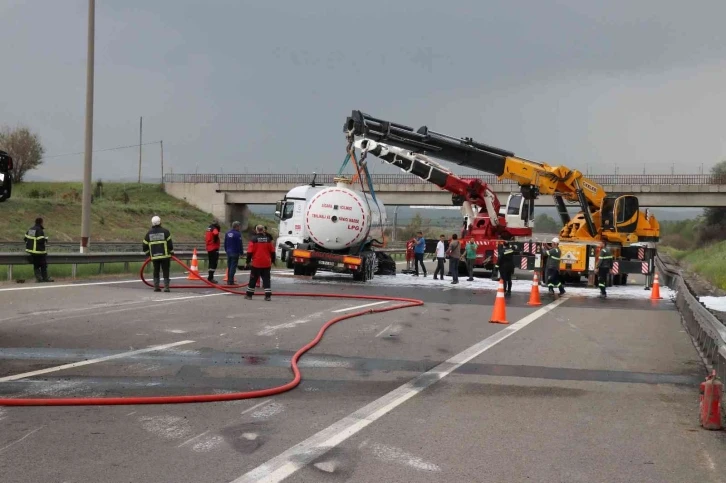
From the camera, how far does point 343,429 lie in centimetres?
641

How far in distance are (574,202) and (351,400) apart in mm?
21590

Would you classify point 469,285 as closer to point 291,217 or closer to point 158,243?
point 291,217

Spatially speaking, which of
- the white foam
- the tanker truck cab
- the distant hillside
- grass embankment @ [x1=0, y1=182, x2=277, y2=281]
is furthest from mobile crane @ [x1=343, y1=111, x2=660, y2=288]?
the distant hillside

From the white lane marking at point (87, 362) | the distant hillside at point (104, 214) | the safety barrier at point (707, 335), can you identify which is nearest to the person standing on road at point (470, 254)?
the safety barrier at point (707, 335)

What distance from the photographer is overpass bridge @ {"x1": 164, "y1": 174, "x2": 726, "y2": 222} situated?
54969 millimetres

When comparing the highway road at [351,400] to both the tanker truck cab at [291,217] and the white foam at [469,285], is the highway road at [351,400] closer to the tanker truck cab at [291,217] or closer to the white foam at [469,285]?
the white foam at [469,285]

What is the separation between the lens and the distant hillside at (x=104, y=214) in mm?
48062

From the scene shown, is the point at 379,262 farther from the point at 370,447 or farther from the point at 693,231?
the point at 693,231

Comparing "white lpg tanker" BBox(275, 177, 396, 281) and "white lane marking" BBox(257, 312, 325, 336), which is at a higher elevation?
"white lpg tanker" BBox(275, 177, 396, 281)

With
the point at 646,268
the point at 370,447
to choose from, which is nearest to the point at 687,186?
the point at 646,268

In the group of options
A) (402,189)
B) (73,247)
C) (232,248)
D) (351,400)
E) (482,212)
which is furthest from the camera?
(402,189)

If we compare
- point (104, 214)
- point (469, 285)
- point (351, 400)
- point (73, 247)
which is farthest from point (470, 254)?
point (104, 214)

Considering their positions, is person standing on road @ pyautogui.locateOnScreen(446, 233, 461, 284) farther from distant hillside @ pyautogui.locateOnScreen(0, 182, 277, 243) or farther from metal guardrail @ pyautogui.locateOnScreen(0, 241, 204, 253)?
distant hillside @ pyautogui.locateOnScreen(0, 182, 277, 243)

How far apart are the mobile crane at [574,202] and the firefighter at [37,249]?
952 cm
